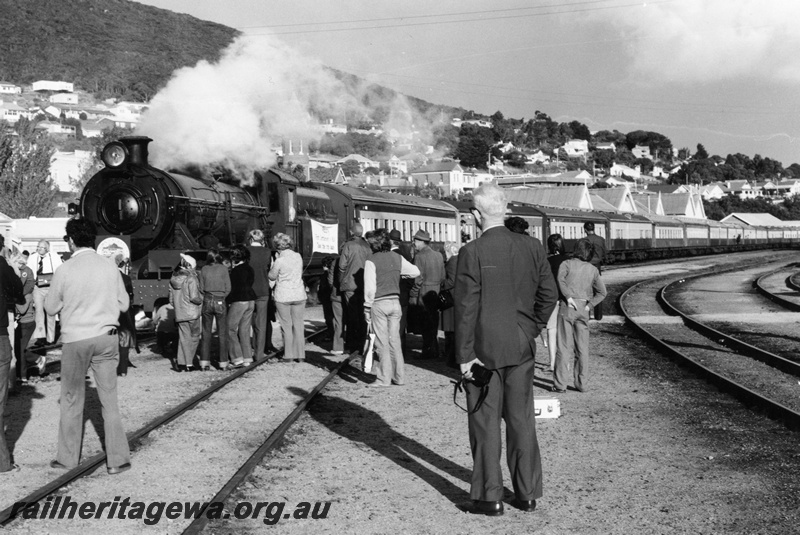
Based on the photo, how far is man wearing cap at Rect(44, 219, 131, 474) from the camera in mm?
6691

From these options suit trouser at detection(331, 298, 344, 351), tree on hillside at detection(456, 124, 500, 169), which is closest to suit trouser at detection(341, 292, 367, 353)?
suit trouser at detection(331, 298, 344, 351)

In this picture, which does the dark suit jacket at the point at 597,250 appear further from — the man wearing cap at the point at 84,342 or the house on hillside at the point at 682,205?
the house on hillside at the point at 682,205

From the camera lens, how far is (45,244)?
15.5 metres

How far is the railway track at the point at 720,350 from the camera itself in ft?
33.9

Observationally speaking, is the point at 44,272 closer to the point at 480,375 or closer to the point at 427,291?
the point at 427,291

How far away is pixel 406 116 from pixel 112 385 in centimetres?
15547

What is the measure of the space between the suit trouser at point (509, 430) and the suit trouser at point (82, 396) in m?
2.94

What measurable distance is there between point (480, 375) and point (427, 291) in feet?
25.7

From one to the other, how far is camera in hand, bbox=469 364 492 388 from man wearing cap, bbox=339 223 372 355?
7057 mm

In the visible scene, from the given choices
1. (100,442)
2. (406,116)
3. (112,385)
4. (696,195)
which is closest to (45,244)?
(100,442)

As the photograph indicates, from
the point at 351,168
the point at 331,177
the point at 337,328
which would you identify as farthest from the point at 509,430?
the point at 351,168

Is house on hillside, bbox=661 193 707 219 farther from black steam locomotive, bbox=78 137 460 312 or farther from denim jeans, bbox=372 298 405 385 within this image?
denim jeans, bbox=372 298 405 385

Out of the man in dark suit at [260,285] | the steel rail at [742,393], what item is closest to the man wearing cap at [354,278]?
the man in dark suit at [260,285]

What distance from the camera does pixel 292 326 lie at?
1275 cm
